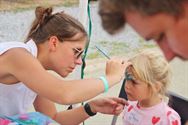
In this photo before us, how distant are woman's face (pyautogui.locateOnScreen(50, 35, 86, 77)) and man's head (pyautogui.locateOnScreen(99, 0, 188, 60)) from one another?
3.62 ft

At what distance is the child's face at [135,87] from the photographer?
7.00ft

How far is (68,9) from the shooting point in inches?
263

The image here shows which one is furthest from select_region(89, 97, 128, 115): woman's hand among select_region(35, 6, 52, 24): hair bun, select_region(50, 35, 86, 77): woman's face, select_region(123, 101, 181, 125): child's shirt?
select_region(35, 6, 52, 24): hair bun

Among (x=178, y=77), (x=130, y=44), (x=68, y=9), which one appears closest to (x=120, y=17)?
(x=178, y=77)

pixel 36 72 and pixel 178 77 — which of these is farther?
pixel 178 77

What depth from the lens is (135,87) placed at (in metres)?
2.15

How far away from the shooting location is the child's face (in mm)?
2135

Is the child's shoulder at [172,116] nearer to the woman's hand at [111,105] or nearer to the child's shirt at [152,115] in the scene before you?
the child's shirt at [152,115]

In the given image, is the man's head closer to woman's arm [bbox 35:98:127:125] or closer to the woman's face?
the woman's face

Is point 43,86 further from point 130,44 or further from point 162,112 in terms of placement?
point 130,44

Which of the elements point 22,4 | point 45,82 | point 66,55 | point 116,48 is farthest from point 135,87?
point 22,4

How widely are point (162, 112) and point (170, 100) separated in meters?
0.12

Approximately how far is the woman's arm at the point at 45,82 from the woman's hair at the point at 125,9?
95 cm

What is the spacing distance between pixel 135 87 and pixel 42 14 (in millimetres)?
555
